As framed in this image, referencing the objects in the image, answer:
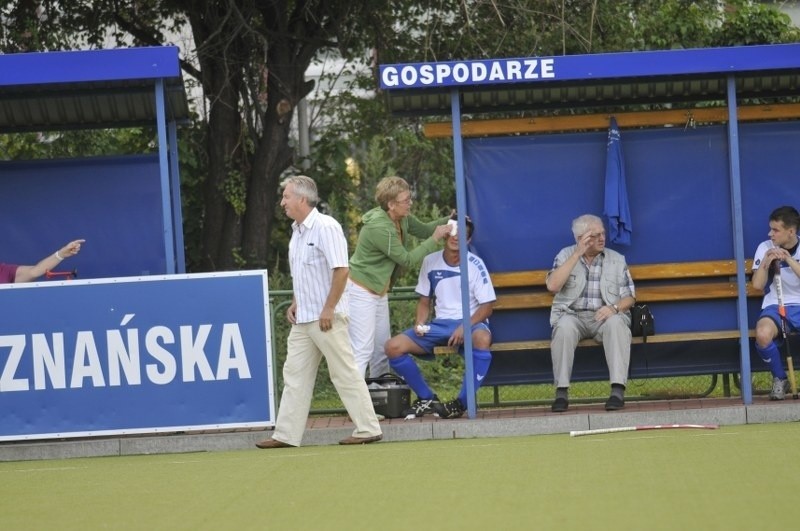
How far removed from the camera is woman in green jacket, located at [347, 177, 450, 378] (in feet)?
37.8

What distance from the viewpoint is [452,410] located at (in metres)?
11.4

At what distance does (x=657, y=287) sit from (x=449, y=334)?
173cm

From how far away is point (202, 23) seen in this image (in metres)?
17.7

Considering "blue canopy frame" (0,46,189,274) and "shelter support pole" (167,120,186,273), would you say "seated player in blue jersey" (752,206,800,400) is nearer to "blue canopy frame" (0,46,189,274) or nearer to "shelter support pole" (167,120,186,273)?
"blue canopy frame" (0,46,189,274)

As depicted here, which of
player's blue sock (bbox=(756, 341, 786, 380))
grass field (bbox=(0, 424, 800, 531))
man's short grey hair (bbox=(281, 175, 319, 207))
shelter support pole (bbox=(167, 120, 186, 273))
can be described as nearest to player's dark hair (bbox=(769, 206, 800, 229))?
player's blue sock (bbox=(756, 341, 786, 380))

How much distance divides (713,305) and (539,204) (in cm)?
160

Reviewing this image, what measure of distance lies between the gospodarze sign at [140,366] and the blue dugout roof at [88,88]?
1.51m

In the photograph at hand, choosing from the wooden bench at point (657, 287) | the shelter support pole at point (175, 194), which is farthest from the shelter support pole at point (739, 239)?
the shelter support pole at point (175, 194)

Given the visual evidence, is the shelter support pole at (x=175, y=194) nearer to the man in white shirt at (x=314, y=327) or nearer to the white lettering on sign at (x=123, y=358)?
the white lettering on sign at (x=123, y=358)

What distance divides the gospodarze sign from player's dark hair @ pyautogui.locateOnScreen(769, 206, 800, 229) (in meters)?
3.95

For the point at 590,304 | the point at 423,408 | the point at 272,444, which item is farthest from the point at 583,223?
the point at 272,444

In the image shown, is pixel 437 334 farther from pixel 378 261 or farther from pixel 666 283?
pixel 666 283

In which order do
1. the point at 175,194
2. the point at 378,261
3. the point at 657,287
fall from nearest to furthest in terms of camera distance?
the point at 378,261 < the point at 657,287 < the point at 175,194

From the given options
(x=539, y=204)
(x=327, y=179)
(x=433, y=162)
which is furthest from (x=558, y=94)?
(x=433, y=162)
